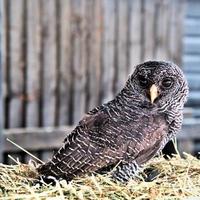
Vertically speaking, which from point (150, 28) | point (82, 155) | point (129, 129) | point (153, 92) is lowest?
point (82, 155)

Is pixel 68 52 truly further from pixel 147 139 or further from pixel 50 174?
pixel 50 174

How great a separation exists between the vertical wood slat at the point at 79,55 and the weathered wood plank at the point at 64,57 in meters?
0.09

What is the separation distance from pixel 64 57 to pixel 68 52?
81 millimetres

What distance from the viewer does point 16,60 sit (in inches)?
327

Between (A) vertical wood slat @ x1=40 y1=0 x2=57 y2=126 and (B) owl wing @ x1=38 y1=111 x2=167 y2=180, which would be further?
(A) vertical wood slat @ x1=40 y1=0 x2=57 y2=126

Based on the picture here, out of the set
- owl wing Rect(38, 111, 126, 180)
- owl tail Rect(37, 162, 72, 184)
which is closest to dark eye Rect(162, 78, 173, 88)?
owl wing Rect(38, 111, 126, 180)

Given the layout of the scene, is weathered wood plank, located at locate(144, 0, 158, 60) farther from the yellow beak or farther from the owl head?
the yellow beak

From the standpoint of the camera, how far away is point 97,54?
8914 mm

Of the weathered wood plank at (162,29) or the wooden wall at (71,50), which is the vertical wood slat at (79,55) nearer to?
the wooden wall at (71,50)

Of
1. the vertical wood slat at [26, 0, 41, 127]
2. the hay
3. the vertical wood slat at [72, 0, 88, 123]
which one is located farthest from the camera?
the vertical wood slat at [72, 0, 88, 123]

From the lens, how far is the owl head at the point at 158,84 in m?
5.21

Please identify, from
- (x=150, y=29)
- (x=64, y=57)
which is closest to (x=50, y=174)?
(x=64, y=57)

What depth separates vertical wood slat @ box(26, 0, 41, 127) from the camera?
8352mm

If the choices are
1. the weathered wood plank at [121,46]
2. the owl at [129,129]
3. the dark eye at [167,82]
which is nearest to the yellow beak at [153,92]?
the owl at [129,129]
